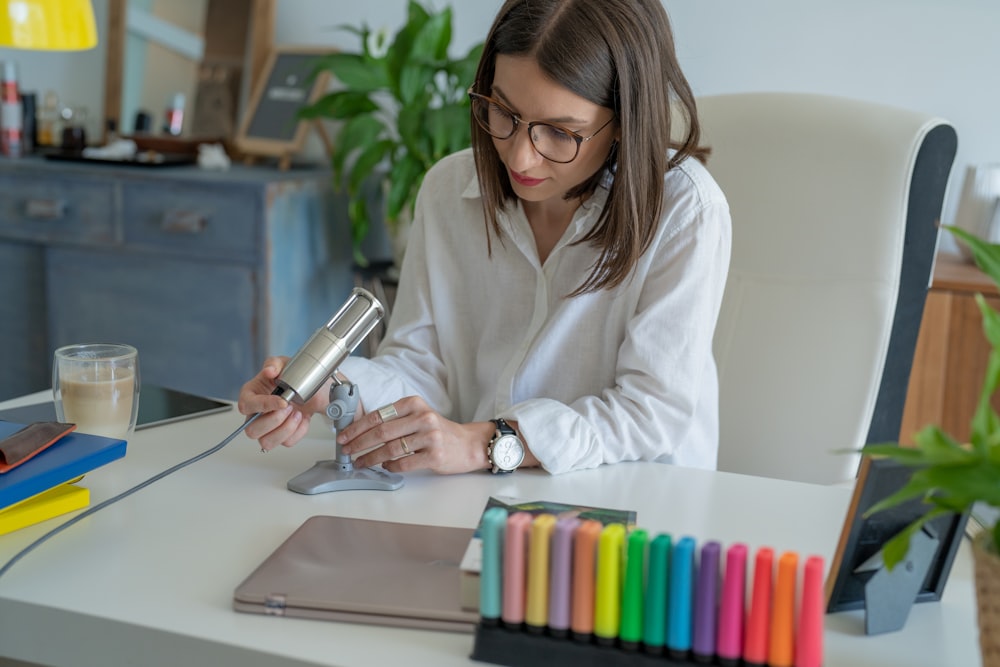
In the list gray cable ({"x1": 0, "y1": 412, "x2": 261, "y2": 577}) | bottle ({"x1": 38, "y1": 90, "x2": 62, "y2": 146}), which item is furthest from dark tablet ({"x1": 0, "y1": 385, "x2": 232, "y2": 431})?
bottle ({"x1": 38, "y1": 90, "x2": 62, "y2": 146})

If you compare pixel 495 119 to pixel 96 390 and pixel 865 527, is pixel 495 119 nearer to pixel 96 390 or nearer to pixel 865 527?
pixel 96 390

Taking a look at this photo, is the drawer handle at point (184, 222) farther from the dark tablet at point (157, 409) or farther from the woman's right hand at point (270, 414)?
the woman's right hand at point (270, 414)

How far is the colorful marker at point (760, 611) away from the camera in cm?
74

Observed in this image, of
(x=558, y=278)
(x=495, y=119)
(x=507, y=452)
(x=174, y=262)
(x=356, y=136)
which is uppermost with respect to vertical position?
(x=495, y=119)

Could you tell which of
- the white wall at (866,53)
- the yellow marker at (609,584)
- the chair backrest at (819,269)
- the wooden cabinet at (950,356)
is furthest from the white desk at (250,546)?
the white wall at (866,53)

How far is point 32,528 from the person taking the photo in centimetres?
102

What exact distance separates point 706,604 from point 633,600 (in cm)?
5

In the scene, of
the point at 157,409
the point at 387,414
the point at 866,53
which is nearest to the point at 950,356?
the point at 866,53

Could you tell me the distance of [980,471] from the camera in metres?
0.64

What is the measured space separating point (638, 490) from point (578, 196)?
47 centimetres

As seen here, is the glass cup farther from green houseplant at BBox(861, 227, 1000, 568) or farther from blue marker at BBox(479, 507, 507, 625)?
green houseplant at BBox(861, 227, 1000, 568)

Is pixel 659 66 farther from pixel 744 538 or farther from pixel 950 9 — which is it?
pixel 950 9

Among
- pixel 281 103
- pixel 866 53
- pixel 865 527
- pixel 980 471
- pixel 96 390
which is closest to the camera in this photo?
pixel 980 471

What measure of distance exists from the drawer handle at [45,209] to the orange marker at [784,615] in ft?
8.55
